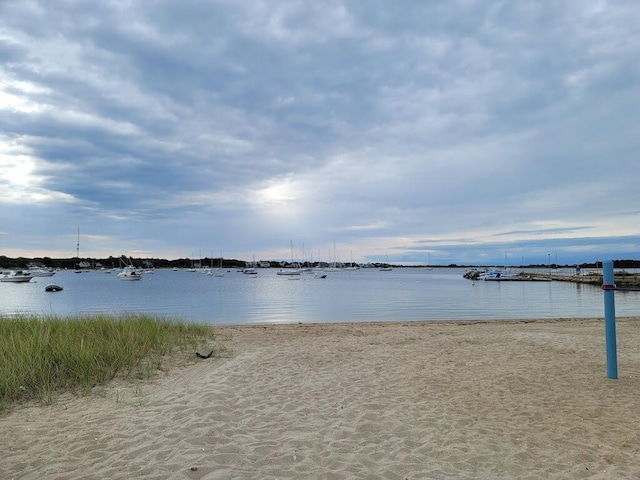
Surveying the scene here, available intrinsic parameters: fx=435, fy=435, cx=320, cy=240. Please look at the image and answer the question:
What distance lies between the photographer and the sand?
12.9ft

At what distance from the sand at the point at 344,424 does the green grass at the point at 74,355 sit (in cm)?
52

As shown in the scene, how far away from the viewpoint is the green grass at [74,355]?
6168 millimetres

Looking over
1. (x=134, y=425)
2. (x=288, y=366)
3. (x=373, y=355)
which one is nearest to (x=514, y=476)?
(x=134, y=425)

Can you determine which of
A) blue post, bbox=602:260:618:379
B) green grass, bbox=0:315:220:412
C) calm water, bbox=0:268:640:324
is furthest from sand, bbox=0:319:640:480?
calm water, bbox=0:268:640:324

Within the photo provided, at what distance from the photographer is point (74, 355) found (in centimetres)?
702

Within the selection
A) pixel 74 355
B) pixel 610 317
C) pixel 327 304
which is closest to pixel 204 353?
pixel 74 355

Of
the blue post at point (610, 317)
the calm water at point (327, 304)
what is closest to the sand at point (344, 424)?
the blue post at point (610, 317)

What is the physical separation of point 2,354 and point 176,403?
3.14 meters

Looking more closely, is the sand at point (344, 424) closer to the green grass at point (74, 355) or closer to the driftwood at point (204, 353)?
the driftwood at point (204, 353)

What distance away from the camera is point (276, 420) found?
5.19m

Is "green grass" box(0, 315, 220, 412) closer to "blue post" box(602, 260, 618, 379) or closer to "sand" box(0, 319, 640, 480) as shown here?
"sand" box(0, 319, 640, 480)

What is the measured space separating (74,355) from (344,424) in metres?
4.68

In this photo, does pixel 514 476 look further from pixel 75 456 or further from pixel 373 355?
pixel 373 355

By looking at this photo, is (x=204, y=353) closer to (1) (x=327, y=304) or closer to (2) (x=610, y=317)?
(2) (x=610, y=317)
